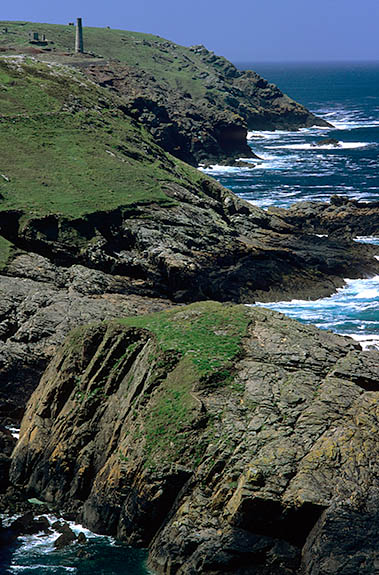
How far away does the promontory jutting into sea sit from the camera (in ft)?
62.8

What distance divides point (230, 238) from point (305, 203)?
24.3 metres

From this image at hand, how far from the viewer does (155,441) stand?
21.7 metres

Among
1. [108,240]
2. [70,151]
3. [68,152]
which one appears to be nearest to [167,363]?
[108,240]

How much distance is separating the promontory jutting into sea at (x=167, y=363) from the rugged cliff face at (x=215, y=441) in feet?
0.20

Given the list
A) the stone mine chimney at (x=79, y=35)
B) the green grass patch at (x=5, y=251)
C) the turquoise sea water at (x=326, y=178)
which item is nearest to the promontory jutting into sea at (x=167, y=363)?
the green grass patch at (x=5, y=251)

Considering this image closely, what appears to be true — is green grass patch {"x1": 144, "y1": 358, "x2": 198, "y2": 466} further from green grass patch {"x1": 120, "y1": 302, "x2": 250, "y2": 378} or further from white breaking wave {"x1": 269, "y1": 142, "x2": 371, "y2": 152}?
white breaking wave {"x1": 269, "y1": 142, "x2": 371, "y2": 152}

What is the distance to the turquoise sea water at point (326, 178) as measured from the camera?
45062 millimetres

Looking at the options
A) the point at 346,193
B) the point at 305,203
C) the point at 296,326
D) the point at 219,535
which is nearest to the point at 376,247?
the point at 305,203

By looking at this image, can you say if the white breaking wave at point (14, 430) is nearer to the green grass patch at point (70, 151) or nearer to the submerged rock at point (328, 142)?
the green grass patch at point (70, 151)

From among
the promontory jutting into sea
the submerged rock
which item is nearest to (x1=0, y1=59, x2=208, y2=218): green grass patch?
the promontory jutting into sea

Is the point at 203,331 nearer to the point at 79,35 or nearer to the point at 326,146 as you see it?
the point at 326,146

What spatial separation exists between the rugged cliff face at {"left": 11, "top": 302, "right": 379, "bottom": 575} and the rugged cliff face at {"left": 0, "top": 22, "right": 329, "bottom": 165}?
55.0 m

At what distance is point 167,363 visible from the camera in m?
24.0

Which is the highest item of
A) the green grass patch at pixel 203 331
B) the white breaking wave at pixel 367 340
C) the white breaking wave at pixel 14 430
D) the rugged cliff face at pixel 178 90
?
the rugged cliff face at pixel 178 90
